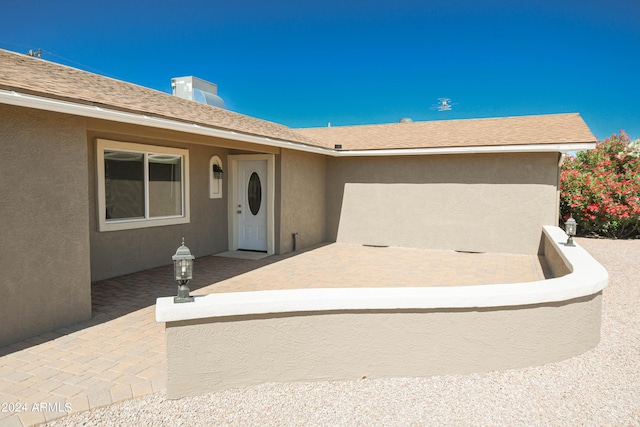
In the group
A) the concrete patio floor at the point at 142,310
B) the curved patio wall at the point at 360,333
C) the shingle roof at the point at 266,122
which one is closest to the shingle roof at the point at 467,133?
the shingle roof at the point at 266,122

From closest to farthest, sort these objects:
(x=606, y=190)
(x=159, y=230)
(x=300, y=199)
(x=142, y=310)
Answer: (x=142, y=310) < (x=159, y=230) < (x=300, y=199) < (x=606, y=190)

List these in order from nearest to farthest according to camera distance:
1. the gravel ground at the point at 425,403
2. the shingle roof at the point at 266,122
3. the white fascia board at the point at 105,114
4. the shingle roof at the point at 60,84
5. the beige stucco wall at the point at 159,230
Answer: the gravel ground at the point at 425,403
the white fascia board at the point at 105,114
the shingle roof at the point at 60,84
the shingle roof at the point at 266,122
the beige stucco wall at the point at 159,230

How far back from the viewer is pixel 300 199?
491 inches

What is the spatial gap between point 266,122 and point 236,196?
3.67 meters

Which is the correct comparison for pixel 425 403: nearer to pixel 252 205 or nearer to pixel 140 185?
pixel 140 185

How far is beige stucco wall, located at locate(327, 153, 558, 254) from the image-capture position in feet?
38.6

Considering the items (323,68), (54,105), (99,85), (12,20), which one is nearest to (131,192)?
(99,85)

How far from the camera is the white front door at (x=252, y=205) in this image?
11641mm

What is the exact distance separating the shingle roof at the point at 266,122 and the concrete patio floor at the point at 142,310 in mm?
3083

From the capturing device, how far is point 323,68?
1051 inches

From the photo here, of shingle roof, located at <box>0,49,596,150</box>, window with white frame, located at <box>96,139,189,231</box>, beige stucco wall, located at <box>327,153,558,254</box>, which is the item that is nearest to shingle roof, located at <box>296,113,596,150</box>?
shingle roof, located at <box>0,49,596,150</box>

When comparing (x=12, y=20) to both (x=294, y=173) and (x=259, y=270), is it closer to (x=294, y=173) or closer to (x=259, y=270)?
(x=294, y=173)

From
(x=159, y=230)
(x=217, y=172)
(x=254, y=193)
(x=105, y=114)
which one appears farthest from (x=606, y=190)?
(x=105, y=114)

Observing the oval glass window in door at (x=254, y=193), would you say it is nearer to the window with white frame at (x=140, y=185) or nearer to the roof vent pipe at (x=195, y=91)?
the window with white frame at (x=140, y=185)
